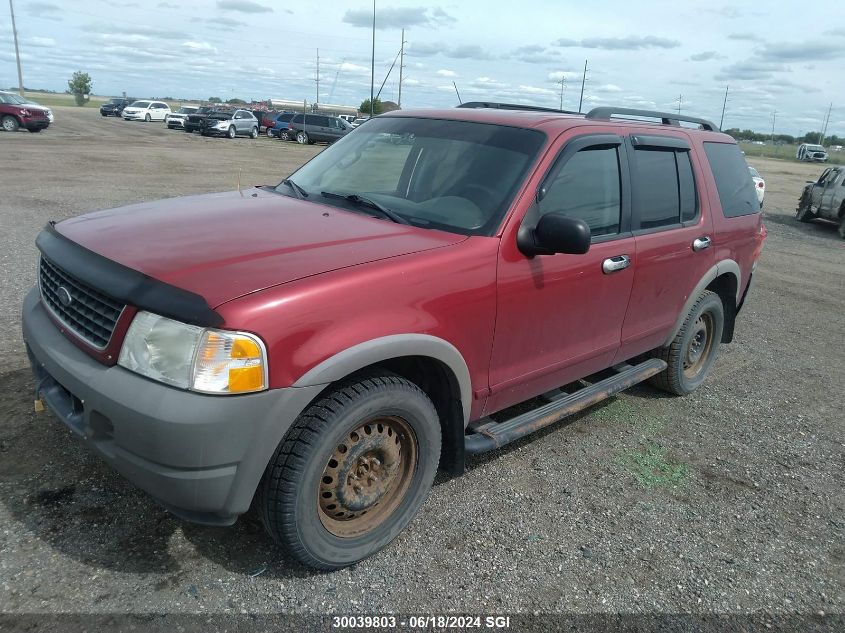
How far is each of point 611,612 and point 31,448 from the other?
3.00 meters

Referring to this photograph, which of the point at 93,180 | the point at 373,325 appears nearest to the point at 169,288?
the point at 373,325

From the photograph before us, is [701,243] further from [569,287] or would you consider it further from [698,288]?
[569,287]

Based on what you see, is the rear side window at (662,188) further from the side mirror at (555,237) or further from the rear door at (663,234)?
the side mirror at (555,237)

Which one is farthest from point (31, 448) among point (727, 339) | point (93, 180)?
point (93, 180)

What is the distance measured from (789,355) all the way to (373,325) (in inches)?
207

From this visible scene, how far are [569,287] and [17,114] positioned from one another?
31.7 meters

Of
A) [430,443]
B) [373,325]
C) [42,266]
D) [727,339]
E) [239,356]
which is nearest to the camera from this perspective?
[239,356]

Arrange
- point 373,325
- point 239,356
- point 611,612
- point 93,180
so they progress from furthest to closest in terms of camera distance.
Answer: point 93,180, point 611,612, point 373,325, point 239,356

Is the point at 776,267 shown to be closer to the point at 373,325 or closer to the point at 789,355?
the point at 789,355

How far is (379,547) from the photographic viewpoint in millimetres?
2908

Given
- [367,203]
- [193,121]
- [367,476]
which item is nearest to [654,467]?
[367,476]

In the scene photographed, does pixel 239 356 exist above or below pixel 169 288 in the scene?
below

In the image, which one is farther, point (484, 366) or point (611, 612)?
point (484, 366)

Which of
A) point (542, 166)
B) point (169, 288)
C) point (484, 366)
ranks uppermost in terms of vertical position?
point (542, 166)
